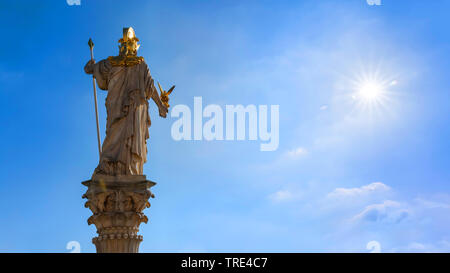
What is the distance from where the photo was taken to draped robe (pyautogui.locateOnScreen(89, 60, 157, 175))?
21422 millimetres

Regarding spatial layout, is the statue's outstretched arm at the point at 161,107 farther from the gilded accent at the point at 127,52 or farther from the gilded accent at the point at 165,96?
the gilded accent at the point at 127,52

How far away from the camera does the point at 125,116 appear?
2197cm

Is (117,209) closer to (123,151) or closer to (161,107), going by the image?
(123,151)

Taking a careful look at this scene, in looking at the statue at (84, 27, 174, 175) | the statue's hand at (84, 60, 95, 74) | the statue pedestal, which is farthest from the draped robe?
the statue pedestal

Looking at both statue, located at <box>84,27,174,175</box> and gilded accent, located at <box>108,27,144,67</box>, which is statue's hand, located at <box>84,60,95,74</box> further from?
gilded accent, located at <box>108,27,144,67</box>

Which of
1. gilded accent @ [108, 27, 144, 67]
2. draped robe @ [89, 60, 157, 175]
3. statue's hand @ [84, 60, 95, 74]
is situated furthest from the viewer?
statue's hand @ [84, 60, 95, 74]

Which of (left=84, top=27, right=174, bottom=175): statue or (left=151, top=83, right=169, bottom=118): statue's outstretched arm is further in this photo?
(left=151, top=83, right=169, bottom=118): statue's outstretched arm

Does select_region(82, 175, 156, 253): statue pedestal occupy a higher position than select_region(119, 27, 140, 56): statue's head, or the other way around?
select_region(119, 27, 140, 56): statue's head

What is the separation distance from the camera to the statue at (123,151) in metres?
20.8

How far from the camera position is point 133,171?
70.3 feet

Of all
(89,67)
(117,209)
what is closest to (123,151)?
(117,209)

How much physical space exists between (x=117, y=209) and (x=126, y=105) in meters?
3.51

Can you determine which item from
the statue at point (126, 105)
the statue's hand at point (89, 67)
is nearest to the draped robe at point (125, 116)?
the statue at point (126, 105)
